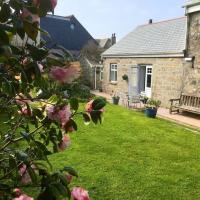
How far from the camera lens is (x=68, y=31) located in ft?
126

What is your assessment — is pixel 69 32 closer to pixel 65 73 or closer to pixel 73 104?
pixel 73 104

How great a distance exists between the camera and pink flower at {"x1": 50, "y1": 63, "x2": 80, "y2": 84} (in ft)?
5.18

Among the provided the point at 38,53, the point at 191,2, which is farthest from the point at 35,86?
the point at 191,2

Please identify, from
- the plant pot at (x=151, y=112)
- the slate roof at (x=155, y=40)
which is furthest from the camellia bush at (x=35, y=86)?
the slate roof at (x=155, y=40)

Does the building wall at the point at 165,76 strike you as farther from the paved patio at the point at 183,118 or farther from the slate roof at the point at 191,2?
the slate roof at the point at 191,2

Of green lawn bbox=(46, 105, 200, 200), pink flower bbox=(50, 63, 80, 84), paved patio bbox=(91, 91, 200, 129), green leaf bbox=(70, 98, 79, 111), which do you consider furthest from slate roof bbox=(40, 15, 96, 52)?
pink flower bbox=(50, 63, 80, 84)

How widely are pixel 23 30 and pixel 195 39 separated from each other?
46.6 ft

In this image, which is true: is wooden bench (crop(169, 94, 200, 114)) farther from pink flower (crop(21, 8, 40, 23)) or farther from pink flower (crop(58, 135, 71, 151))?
pink flower (crop(21, 8, 40, 23))

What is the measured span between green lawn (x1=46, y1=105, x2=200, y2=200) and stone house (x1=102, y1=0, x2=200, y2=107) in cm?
492

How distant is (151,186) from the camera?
19.3 feet

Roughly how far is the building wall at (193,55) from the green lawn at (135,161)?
3862 mm

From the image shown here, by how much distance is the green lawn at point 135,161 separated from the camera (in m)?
5.68

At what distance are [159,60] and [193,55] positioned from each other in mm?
3219

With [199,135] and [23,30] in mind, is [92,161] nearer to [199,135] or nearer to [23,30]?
[199,135]
